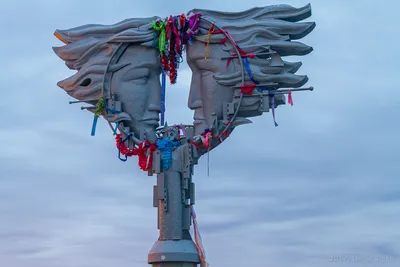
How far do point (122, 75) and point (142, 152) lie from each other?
1.54 m

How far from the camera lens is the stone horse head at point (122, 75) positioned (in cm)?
1544

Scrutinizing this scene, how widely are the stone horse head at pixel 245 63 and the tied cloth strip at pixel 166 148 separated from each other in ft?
1.70

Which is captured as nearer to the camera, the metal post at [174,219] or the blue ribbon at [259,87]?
the metal post at [174,219]

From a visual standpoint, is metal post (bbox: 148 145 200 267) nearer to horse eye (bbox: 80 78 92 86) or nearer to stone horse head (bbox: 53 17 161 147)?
stone horse head (bbox: 53 17 161 147)

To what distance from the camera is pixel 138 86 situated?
15523mm

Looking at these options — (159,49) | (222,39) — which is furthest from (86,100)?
(222,39)

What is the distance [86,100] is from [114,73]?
76cm

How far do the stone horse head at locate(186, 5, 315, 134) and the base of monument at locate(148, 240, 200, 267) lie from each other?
2089 millimetres

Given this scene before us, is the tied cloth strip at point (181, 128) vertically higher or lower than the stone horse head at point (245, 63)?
lower

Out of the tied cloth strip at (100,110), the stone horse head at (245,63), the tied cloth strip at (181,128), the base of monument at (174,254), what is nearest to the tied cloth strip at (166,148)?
the tied cloth strip at (181,128)

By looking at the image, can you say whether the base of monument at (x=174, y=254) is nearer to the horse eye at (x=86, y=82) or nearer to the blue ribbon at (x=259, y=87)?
the blue ribbon at (x=259, y=87)

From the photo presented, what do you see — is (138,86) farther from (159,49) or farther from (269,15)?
(269,15)

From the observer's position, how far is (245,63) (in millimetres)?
14883

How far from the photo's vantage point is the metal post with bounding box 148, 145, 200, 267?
14398 millimetres
